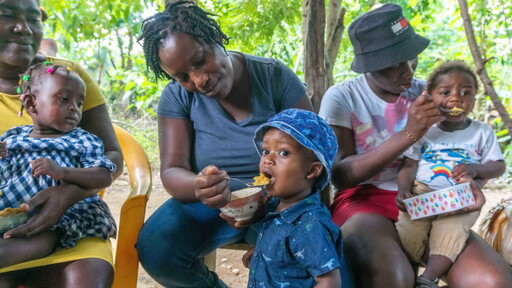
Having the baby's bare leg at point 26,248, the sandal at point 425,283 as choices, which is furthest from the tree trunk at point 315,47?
the baby's bare leg at point 26,248

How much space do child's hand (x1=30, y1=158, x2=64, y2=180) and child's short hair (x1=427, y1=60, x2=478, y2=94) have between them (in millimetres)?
1538

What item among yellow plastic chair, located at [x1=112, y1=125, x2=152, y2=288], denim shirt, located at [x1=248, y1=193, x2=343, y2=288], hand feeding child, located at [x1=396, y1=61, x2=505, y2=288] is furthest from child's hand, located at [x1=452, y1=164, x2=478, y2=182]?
yellow plastic chair, located at [x1=112, y1=125, x2=152, y2=288]

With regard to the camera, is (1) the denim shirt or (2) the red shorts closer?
(1) the denim shirt

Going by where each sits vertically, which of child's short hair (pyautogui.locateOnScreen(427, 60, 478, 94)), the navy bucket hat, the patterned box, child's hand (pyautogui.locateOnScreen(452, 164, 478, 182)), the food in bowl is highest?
the navy bucket hat

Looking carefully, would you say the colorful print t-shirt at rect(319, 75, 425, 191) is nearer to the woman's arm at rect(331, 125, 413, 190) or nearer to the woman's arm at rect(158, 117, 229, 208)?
the woman's arm at rect(331, 125, 413, 190)

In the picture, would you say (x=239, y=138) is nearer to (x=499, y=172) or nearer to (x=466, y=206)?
(x=466, y=206)

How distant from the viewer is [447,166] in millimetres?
2133

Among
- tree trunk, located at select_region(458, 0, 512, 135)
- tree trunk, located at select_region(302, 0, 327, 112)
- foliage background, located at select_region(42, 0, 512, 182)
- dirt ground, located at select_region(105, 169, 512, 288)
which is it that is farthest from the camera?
foliage background, located at select_region(42, 0, 512, 182)

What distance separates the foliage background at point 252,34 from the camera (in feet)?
14.1

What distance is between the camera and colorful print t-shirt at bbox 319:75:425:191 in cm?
221

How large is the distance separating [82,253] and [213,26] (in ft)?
3.34

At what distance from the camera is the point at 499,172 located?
2.16 m

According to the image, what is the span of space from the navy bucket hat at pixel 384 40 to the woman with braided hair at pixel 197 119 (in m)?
0.32

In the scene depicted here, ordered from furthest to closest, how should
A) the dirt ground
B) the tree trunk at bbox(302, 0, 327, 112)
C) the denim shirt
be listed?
the dirt ground, the tree trunk at bbox(302, 0, 327, 112), the denim shirt
